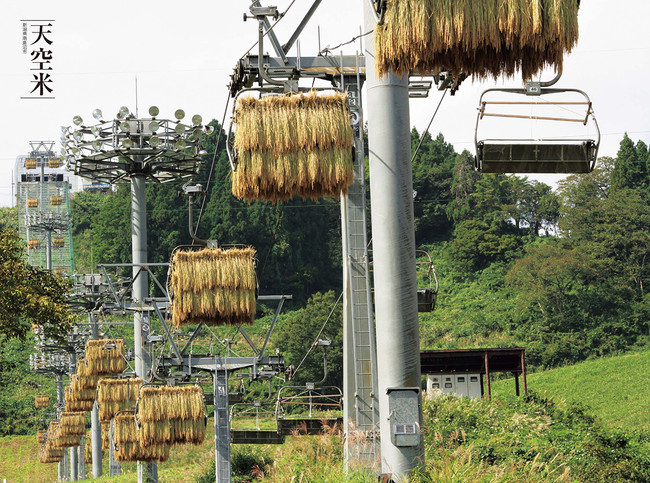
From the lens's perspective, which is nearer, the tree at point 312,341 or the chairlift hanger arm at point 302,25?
the chairlift hanger arm at point 302,25

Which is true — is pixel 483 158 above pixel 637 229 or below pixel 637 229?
below

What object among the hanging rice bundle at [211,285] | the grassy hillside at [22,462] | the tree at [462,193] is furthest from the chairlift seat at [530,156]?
the tree at [462,193]

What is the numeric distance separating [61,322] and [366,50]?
597 inches

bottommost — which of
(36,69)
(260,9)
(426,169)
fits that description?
(260,9)

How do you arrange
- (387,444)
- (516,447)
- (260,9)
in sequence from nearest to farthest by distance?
(387,444), (260,9), (516,447)

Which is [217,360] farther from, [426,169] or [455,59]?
[426,169]

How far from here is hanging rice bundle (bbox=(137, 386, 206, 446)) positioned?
71.3 ft

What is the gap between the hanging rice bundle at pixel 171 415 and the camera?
2172 cm

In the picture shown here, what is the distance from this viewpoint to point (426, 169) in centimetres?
10969

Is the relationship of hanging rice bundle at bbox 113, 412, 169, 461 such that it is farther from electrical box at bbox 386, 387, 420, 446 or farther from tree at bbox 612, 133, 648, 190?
tree at bbox 612, 133, 648, 190

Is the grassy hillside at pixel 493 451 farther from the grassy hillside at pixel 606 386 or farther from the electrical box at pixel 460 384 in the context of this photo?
the grassy hillside at pixel 606 386

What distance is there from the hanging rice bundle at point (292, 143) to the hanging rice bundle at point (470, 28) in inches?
85.8

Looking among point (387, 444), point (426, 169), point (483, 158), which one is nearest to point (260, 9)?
point (483, 158)

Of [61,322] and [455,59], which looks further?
[61,322]
